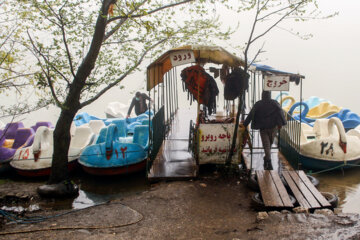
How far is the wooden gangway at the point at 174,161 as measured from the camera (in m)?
8.15

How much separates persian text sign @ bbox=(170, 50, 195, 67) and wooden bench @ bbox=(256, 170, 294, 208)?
299 centimetres

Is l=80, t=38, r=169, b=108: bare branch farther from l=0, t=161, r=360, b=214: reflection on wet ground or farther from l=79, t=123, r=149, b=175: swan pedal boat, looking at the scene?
l=0, t=161, r=360, b=214: reflection on wet ground

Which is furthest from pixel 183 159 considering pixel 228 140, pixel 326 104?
pixel 326 104

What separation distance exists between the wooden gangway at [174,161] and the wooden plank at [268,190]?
60.8 inches

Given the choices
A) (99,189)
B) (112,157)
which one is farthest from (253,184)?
(99,189)

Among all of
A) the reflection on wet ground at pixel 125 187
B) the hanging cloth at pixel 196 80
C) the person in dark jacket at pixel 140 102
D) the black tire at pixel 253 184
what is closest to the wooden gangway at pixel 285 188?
the black tire at pixel 253 184

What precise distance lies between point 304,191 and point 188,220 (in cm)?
231

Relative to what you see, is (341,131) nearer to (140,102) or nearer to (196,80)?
(196,80)

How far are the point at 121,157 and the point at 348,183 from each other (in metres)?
6.57

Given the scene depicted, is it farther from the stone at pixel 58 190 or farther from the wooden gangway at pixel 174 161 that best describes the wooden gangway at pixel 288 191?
the stone at pixel 58 190

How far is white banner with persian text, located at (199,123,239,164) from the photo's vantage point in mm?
8383

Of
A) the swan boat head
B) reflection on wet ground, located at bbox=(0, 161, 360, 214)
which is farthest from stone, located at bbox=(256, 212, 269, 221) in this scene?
the swan boat head

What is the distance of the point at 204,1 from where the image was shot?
29.3 ft

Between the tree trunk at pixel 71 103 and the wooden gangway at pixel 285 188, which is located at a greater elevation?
the tree trunk at pixel 71 103
